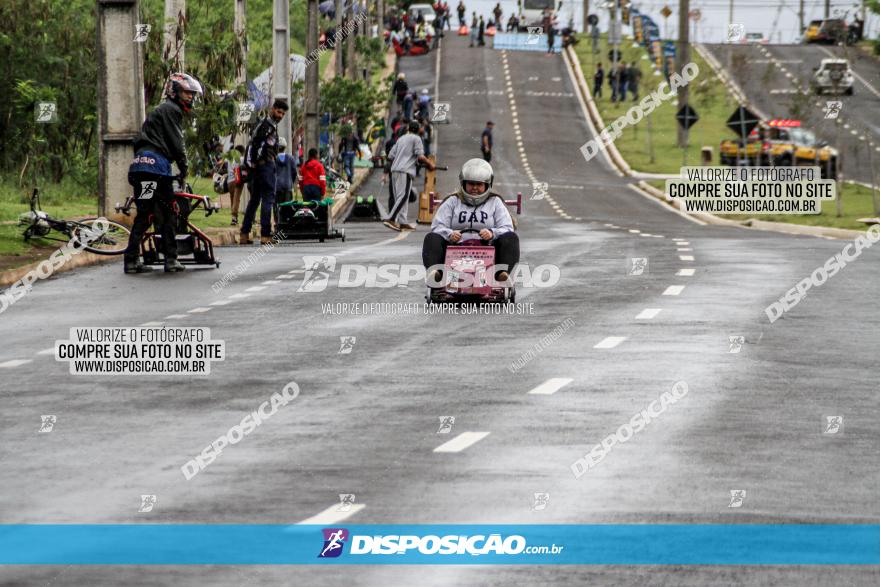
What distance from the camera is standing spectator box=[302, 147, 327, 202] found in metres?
36.2

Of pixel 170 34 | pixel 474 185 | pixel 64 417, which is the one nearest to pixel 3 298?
pixel 474 185

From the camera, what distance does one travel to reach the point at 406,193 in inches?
1350

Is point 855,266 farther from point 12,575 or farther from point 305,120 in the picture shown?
point 305,120

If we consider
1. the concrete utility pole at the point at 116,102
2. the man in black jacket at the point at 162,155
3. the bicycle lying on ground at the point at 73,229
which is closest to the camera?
the man in black jacket at the point at 162,155

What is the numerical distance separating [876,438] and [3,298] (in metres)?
11.2

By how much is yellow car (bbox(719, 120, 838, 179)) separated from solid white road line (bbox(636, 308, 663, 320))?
4606 cm

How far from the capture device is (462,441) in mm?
10391

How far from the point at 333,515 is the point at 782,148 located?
198 ft

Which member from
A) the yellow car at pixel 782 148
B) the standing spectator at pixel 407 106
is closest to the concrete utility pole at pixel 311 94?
the standing spectator at pixel 407 106

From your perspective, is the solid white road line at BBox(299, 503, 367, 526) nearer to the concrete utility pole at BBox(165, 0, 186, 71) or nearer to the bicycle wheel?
the bicycle wheel

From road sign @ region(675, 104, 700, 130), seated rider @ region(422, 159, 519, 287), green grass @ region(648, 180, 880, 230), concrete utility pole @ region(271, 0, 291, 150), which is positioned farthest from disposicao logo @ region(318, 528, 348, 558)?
road sign @ region(675, 104, 700, 130)

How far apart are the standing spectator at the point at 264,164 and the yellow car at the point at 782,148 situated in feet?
120

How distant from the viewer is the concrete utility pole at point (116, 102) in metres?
27.7

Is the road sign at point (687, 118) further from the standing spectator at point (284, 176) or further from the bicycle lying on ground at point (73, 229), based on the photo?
the bicycle lying on ground at point (73, 229)
